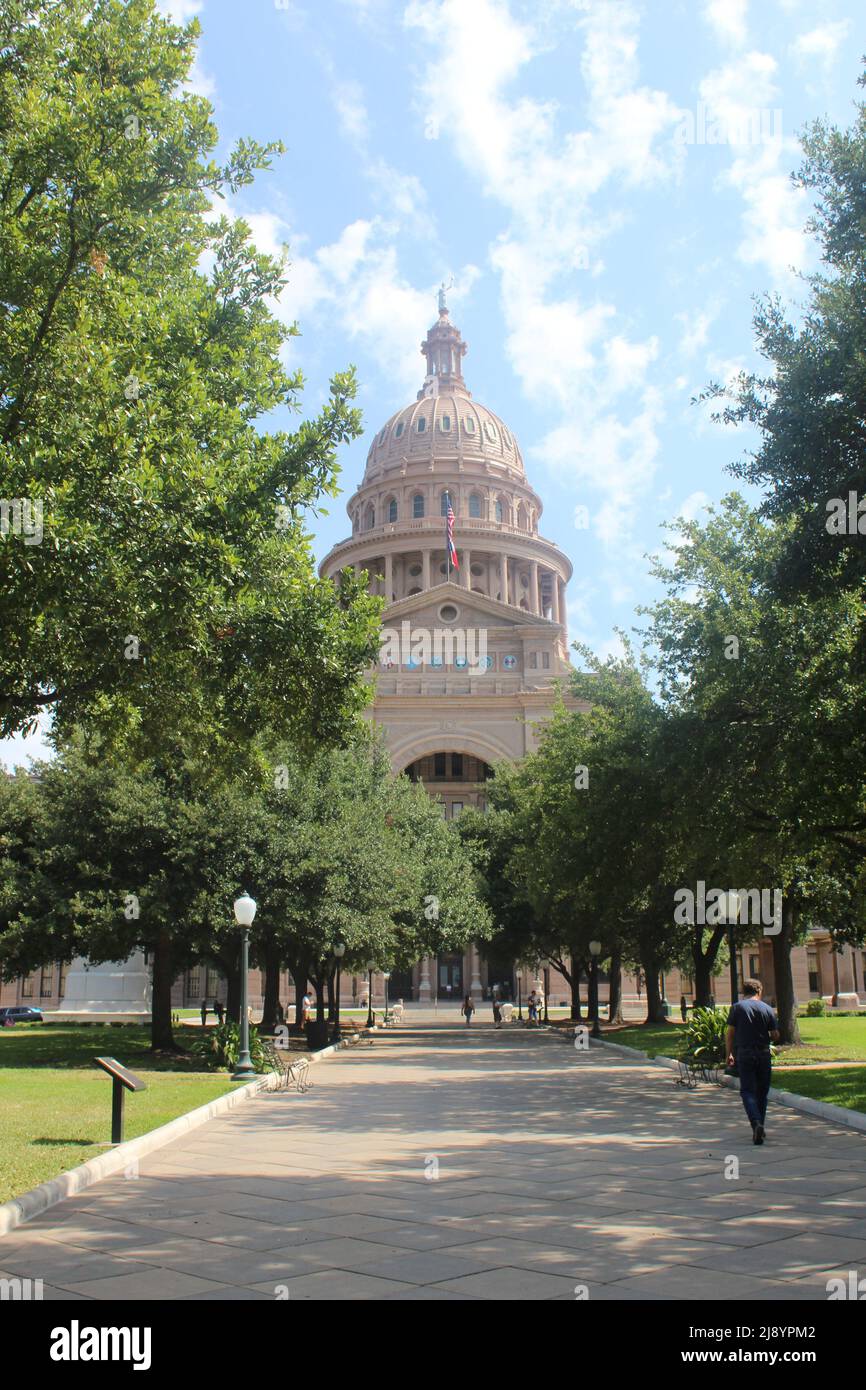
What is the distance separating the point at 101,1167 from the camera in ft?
36.4

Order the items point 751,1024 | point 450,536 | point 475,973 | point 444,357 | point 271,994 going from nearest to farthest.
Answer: point 751,1024, point 271,994, point 475,973, point 450,536, point 444,357

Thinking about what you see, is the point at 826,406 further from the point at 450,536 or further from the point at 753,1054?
the point at 450,536

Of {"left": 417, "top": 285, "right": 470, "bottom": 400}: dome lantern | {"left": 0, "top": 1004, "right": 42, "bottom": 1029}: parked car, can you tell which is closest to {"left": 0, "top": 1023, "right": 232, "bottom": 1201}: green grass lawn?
{"left": 0, "top": 1004, "right": 42, "bottom": 1029}: parked car

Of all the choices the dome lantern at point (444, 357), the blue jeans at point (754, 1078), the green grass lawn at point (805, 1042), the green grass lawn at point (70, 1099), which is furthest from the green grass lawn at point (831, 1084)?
the dome lantern at point (444, 357)

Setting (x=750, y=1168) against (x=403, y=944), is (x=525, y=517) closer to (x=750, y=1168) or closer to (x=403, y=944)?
(x=403, y=944)

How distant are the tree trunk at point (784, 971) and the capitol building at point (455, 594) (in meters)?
31.4

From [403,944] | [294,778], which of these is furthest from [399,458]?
[294,778]

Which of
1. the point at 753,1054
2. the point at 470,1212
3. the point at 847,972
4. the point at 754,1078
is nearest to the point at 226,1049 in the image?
the point at 754,1078

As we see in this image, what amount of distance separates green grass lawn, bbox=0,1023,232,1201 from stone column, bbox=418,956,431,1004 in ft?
144

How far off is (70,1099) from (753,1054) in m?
11.4

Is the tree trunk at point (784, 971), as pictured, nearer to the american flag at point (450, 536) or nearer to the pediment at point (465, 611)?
the pediment at point (465, 611)

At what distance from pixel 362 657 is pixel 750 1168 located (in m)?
7.16

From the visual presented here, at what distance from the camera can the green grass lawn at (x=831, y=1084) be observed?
16.7 m
